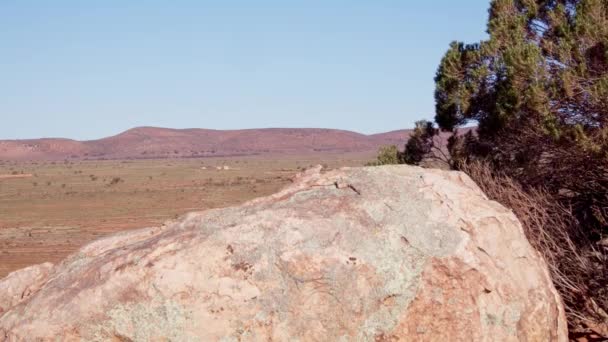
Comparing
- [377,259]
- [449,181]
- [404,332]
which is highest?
[449,181]

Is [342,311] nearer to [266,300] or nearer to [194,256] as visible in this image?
[266,300]

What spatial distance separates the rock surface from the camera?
5.57m

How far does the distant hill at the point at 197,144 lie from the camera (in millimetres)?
145375

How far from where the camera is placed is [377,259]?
19.1 ft

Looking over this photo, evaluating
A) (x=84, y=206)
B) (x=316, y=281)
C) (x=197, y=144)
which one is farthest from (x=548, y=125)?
(x=197, y=144)

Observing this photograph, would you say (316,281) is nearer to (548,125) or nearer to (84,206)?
(548,125)

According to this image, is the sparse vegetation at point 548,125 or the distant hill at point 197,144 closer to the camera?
the sparse vegetation at point 548,125

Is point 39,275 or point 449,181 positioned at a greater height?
point 449,181

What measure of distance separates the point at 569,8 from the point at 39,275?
10.4 m

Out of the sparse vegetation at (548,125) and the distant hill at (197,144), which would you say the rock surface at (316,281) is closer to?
the sparse vegetation at (548,125)

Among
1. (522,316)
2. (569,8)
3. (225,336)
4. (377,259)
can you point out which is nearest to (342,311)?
(377,259)

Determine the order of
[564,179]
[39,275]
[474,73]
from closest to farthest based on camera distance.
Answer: [39,275]
[564,179]
[474,73]

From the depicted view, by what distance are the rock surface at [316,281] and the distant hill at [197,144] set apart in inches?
5355

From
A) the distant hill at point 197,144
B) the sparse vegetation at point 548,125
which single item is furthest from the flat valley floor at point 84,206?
the distant hill at point 197,144
